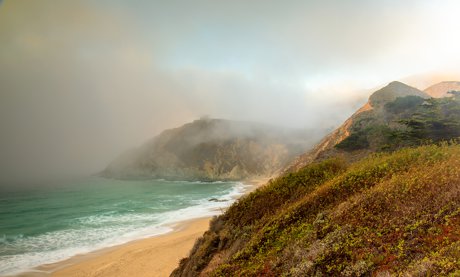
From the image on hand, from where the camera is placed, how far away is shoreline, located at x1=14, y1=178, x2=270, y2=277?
62.3 ft

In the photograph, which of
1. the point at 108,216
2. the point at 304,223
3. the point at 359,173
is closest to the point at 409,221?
the point at 304,223

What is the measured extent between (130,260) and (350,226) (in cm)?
1808

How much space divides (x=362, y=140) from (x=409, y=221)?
15720mm

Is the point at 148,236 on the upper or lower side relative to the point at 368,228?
lower

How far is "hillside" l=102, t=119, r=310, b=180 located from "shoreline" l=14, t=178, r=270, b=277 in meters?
87.5

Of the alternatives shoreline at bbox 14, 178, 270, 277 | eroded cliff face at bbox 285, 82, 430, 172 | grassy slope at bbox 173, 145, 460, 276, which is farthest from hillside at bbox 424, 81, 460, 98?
grassy slope at bbox 173, 145, 460, 276

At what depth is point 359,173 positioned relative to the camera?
10250 millimetres

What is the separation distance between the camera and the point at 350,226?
291 inches

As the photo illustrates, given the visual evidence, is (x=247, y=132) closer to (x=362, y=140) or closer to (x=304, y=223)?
(x=362, y=140)

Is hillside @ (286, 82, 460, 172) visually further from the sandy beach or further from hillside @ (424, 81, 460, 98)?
hillside @ (424, 81, 460, 98)

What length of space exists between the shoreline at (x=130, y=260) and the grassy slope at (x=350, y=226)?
874cm

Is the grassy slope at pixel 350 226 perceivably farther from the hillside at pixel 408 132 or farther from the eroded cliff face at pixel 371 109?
the eroded cliff face at pixel 371 109

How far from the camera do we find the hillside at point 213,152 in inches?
4685

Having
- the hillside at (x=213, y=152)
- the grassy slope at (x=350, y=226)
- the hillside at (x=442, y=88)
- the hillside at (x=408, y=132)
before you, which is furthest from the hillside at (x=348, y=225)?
the hillside at (x=213, y=152)
